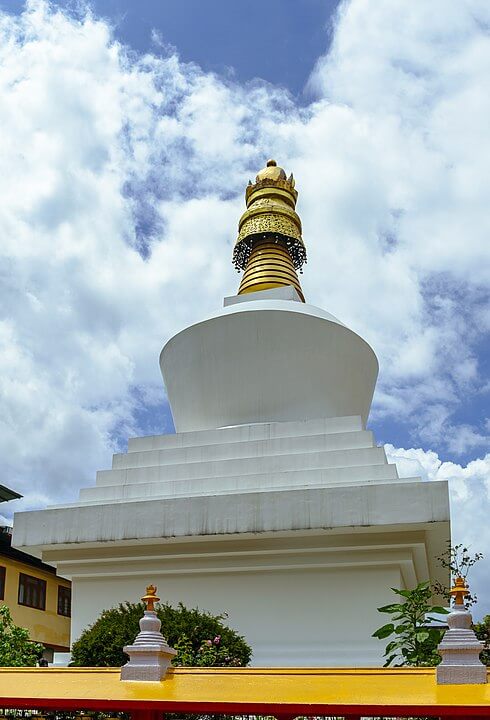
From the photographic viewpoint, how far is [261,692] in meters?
4.60

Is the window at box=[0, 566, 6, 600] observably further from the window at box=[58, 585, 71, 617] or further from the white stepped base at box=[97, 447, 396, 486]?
the white stepped base at box=[97, 447, 396, 486]

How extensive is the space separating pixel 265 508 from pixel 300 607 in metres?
1.51

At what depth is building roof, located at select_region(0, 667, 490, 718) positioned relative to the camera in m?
4.31

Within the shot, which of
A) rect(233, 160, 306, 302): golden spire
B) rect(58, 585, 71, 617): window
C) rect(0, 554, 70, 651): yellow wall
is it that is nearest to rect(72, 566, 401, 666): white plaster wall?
rect(233, 160, 306, 302): golden spire

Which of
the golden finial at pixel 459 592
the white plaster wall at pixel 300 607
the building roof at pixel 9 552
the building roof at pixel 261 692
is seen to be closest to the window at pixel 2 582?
the building roof at pixel 9 552

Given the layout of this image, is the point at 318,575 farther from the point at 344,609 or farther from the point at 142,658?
the point at 142,658

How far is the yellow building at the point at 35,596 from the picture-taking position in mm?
21859

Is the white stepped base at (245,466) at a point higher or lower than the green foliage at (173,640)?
higher

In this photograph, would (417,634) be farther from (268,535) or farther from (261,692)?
(268,535)

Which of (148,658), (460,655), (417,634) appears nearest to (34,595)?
(417,634)

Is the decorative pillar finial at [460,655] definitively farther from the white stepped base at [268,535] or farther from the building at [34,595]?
the building at [34,595]

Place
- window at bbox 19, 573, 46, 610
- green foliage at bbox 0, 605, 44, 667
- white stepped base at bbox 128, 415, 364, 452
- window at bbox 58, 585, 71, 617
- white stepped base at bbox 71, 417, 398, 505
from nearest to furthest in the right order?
green foliage at bbox 0, 605, 44, 667 → white stepped base at bbox 71, 417, 398, 505 → white stepped base at bbox 128, 415, 364, 452 → window at bbox 19, 573, 46, 610 → window at bbox 58, 585, 71, 617

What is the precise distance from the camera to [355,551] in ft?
35.3

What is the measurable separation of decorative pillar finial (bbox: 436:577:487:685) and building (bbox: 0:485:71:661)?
1874 centimetres
